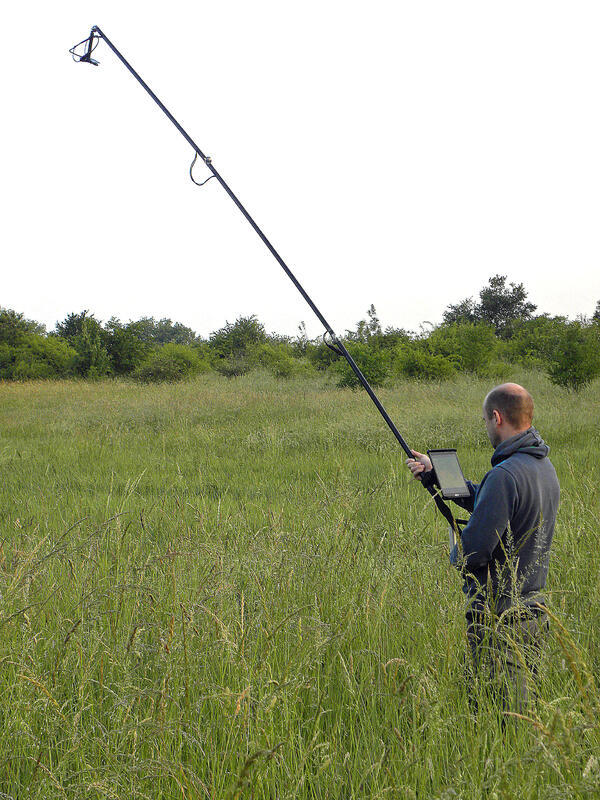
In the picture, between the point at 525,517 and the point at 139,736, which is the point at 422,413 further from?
the point at 139,736

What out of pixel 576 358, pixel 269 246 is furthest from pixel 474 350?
pixel 269 246

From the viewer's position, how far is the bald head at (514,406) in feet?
7.73

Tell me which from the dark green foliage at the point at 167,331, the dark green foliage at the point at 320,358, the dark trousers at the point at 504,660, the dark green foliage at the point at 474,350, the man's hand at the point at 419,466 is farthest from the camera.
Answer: the dark green foliage at the point at 167,331

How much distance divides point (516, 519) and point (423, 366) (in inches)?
822

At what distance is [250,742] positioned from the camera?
5.18ft

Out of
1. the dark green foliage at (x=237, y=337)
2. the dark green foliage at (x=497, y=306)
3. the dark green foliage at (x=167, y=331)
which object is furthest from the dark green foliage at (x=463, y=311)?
the dark green foliage at (x=167, y=331)

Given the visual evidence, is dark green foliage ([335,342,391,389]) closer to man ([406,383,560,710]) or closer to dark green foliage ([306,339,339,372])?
dark green foliage ([306,339,339,372])

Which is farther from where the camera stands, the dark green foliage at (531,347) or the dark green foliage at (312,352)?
the dark green foliage at (531,347)

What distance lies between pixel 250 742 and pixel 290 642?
0.63m

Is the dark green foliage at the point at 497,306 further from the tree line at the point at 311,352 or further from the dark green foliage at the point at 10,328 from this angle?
the dark green foliage at the point at 10,328

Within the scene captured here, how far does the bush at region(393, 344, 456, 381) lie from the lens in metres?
22.3

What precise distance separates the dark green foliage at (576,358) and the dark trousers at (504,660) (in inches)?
642

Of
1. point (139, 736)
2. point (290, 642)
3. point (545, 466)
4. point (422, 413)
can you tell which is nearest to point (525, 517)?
point (545, 466)

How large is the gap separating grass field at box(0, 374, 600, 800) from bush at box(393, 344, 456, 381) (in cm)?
1604
